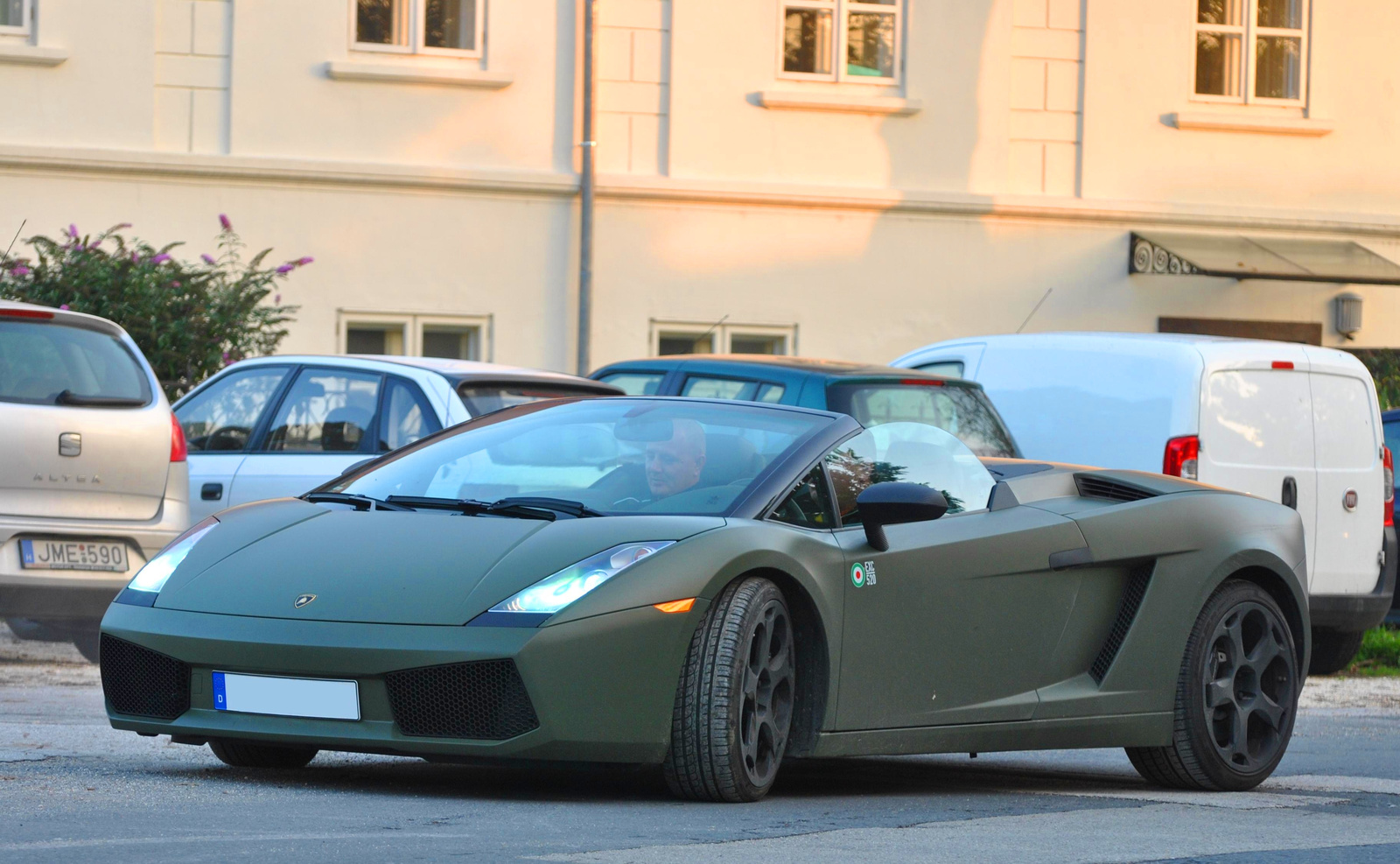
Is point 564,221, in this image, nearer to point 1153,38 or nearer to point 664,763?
point 1153,38

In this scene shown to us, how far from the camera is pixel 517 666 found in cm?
540

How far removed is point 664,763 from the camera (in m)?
5.68

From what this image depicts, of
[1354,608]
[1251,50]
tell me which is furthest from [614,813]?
[1251,50]

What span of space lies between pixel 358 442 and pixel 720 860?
610cm

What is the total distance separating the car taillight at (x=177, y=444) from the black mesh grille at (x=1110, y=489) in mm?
4794

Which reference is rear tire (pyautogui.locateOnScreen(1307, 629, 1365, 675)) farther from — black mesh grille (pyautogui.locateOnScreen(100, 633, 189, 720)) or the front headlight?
black mesh grille (pyautogui.locateOnScreen(100, 633, 189, 720))

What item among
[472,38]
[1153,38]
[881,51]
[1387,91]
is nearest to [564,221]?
[472,38]

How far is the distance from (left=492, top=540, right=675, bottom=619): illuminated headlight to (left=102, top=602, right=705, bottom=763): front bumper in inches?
3.1

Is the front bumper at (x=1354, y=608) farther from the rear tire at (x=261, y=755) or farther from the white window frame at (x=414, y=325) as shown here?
the white window frame at (x=414, y=325)

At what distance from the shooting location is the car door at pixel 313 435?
10531 millimetres

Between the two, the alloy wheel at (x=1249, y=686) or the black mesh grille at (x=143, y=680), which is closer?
the black mesh grille at (x=143, y=680)

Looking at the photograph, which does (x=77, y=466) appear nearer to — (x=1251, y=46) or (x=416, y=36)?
(x=416, y=36)

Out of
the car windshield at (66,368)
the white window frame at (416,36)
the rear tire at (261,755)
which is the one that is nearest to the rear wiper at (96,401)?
the car windshield at (66,368)

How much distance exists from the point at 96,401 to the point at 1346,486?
6.57m
